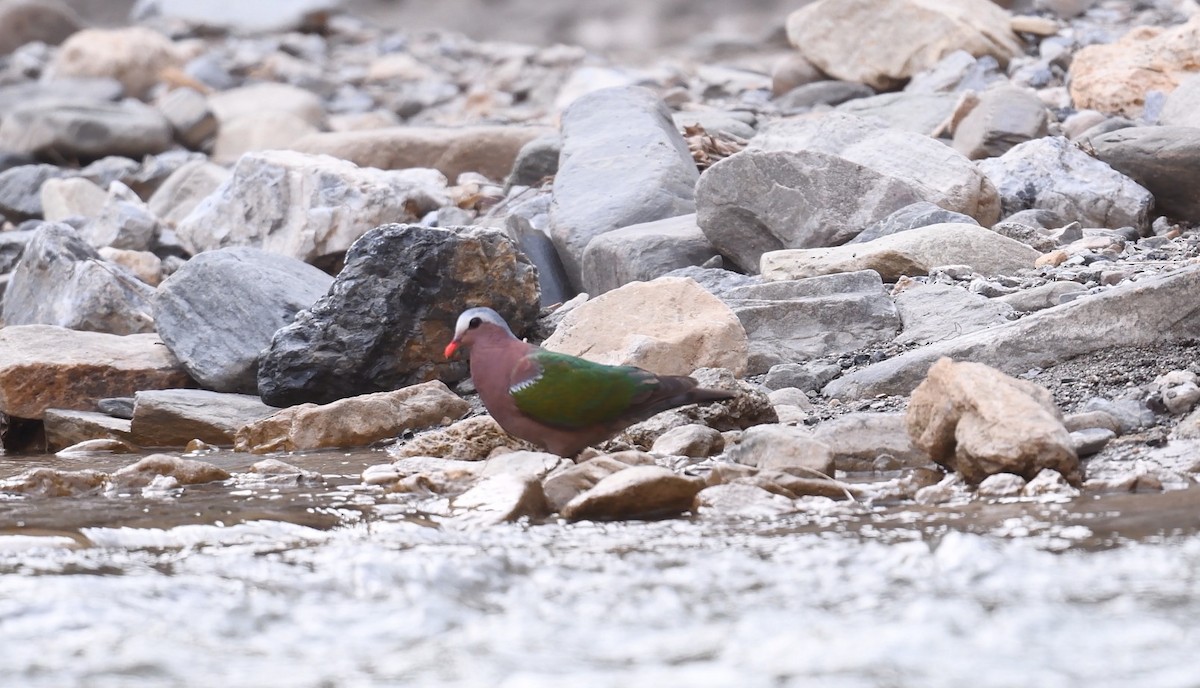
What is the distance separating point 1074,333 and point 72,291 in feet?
17.0

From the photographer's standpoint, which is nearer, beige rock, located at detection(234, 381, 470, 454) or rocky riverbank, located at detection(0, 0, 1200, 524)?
rocky riverbank, located at detection(0, 0, 1200, 524)

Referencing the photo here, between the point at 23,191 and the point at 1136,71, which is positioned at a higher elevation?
the point at 1136,71

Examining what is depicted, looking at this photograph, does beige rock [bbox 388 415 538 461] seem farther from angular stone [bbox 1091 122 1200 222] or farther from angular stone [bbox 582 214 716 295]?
angular stone [bbox 1091 122 1200 222]

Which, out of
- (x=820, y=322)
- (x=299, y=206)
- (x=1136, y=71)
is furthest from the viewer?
(x=1136, y=71)

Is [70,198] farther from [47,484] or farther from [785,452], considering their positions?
[785,452]

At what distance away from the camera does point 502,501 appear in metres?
3.92

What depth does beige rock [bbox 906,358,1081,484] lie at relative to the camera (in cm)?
387

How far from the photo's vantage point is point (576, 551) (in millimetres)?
3459

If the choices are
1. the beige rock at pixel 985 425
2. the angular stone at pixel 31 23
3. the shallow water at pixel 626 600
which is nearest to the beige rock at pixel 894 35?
the beige rock at pixel 985 425

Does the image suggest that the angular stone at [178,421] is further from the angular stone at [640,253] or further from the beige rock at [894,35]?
the beige rock at [894,35]

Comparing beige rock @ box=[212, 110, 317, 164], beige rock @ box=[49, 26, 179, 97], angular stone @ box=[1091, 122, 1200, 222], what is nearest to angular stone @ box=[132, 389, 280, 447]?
angular stone @ box=[1091, 122, 1200, 222]

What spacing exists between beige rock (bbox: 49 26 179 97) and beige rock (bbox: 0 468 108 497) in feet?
48.4

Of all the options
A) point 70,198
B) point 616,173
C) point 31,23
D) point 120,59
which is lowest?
point 70,198

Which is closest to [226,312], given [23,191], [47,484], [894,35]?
[47,484]
